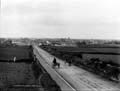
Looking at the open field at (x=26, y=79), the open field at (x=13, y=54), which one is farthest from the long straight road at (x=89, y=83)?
the open field at (x=13, y=54)

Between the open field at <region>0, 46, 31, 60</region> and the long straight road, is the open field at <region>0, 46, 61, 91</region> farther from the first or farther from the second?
the open field at <region>0, 46, 31, 60</region>

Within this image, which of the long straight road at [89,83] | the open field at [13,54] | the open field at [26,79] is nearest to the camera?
the open field at [26,79]

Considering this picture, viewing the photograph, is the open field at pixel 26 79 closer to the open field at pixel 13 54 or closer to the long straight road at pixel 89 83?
the long straight road at pixel 89 83

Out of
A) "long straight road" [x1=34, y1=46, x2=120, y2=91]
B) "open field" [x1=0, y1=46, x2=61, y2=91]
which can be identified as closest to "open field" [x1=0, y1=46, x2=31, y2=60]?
"open field" [x1=0, y1=46, x2=61, y2=91]

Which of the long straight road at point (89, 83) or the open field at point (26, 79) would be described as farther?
the long straight road at point (89, 83)

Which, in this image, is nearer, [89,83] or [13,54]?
[89,83]

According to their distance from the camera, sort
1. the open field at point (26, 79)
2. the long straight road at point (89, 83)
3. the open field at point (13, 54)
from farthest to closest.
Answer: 1. the open field at point (13, 54)
2. the long straight road at point (89, 83)
3. the open field at point (26, 79)

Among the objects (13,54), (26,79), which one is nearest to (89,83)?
(26,79)

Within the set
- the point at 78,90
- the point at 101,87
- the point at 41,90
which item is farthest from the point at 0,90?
the point at 101,87

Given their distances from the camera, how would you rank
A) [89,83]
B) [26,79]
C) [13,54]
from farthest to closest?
[13,54] → [26,79] → [89,83]

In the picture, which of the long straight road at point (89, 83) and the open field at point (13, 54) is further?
the open field at point (13, 54)

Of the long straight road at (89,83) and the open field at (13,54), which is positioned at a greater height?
the long straight road at (89,83)

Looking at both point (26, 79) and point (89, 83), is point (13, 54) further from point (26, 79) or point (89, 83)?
point (89, 83)
